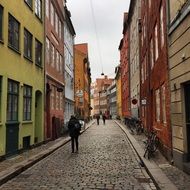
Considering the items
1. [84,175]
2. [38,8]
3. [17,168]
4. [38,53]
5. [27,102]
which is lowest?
[84,175]

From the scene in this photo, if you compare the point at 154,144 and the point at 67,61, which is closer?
the point at 154,144

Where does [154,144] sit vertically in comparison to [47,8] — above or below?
below

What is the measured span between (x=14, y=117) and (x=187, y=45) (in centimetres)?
868

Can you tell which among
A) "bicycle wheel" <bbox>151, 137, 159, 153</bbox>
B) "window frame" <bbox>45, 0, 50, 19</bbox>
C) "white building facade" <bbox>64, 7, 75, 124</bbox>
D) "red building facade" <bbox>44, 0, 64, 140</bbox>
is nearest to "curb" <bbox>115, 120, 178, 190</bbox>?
"bicycle wheel" <bbox>151, 137, 159, 153</bbox>

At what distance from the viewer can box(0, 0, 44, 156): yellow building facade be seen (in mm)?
15672

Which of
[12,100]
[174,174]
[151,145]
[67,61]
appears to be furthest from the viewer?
[67,61]

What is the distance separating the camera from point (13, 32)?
17.3 metres

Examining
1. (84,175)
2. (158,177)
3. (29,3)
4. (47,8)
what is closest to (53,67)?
(47,8)

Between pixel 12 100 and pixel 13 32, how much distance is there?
8.88 ft

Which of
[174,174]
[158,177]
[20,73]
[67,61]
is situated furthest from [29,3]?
[67,61]

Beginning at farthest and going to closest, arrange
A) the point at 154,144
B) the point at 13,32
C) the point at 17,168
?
1. the point at 13,32
2. the point at 154,144
3. the point at 17,168

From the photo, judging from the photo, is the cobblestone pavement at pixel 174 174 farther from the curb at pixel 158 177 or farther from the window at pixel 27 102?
the window at pixel 27 102

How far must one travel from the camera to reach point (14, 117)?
1744cm

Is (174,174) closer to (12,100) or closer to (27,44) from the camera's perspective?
(12,100)
